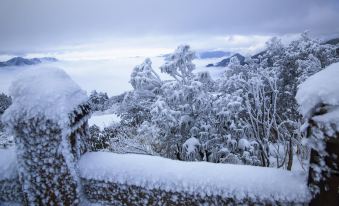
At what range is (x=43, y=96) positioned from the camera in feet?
8.37

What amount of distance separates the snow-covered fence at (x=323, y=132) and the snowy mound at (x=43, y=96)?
2155 mm

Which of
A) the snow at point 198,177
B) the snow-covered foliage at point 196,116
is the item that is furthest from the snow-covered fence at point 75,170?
the snow-covered foliage at point 196,116

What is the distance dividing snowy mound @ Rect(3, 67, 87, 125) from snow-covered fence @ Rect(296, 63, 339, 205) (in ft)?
7.07

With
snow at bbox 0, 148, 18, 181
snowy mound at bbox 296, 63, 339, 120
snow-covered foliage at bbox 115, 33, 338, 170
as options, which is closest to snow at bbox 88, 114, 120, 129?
snow-covered foliage at bbox 115, 33, 338, 170

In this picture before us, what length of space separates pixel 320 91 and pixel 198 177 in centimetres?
123

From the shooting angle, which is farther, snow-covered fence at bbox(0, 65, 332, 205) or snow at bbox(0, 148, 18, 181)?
snow at bbox(0, 148, 18, 181)

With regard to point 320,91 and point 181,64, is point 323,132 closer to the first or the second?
point 320,91

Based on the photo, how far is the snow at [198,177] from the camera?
82.2 inches

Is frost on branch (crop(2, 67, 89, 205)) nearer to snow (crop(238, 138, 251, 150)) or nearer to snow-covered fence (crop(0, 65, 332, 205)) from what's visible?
snow-covered fence (crop(0, 65, 332, 205))

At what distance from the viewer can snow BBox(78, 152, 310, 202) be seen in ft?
6.85

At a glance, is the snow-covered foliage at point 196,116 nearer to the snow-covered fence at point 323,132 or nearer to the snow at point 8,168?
the snow at point 8,168

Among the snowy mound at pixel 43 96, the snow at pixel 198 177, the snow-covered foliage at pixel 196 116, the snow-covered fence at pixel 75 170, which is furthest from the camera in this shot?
the snow-covered foliage at pixel 196 116

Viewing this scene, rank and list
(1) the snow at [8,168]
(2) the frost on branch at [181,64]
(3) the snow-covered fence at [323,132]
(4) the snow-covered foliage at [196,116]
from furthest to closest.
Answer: (2) the frost on branch at [181,64] → (4) the snow-covered foliage at [196,116] → (1) the snow at [8,168] → (3) the snow-covered fence at [323,132]

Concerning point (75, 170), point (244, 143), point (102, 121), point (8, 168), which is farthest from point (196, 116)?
point (102, 121)
